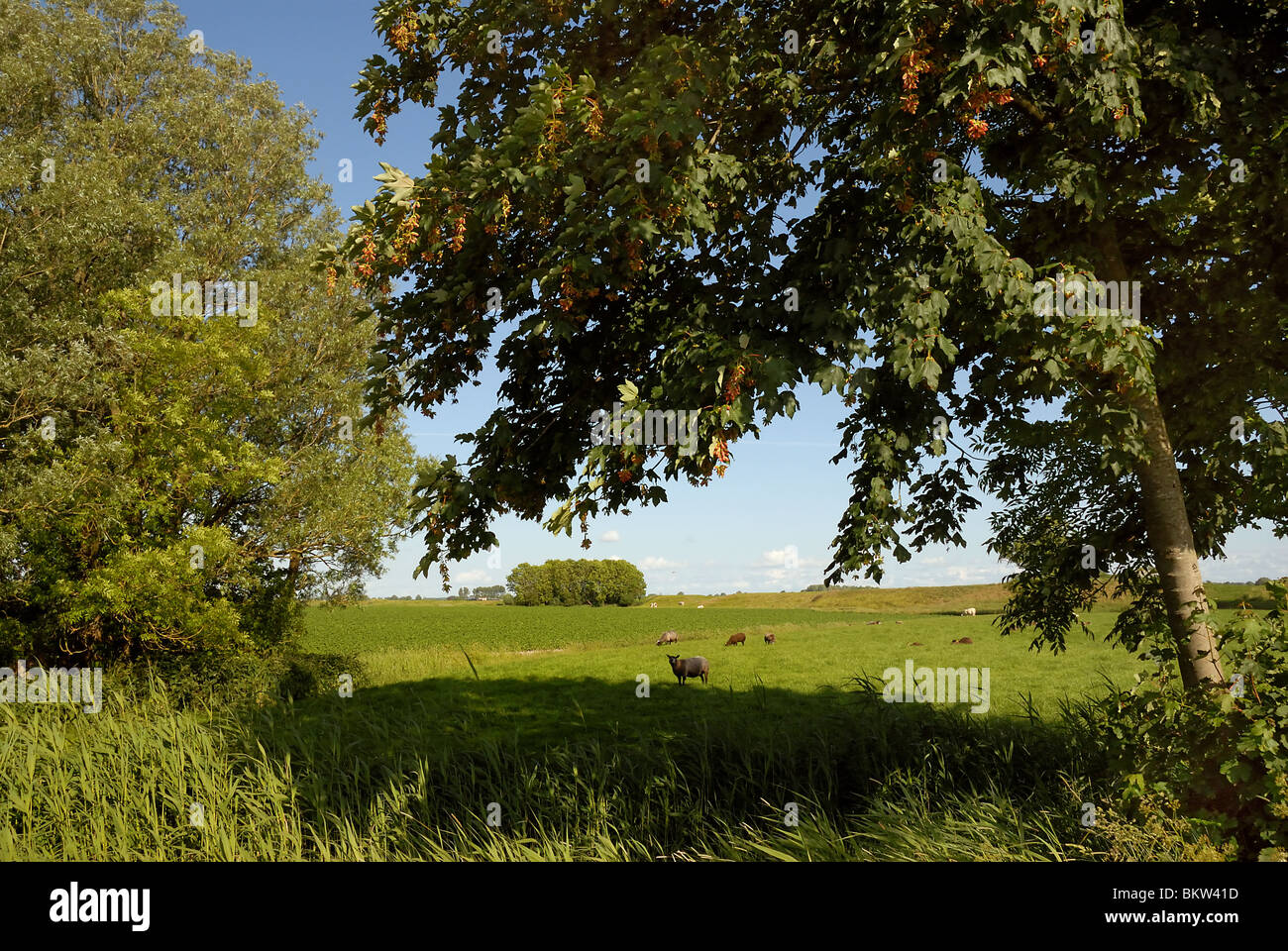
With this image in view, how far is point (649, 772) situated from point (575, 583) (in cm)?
9090

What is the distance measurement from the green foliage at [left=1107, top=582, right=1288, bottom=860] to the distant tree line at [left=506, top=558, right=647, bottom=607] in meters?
93.0

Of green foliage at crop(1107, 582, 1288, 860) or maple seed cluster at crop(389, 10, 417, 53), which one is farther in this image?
maple seed cluster at crop(389, 10, 417, 53)

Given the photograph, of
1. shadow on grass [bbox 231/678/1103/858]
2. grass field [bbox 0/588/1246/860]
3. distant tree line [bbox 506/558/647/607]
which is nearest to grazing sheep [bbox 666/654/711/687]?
grass field [bbox 0/588/1246/860]

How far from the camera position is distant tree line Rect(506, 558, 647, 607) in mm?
98875

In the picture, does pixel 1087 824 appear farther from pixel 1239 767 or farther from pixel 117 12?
pixel 117 12

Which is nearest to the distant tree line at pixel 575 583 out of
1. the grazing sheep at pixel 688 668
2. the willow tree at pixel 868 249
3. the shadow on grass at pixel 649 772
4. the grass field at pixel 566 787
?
the grazing sheep at pixel 688 668

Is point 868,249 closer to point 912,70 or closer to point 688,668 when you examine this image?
point 912,70

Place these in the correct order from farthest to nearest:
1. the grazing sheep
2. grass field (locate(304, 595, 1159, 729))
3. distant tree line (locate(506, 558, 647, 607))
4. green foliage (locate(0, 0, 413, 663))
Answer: distant tree line (locate(506, 558, 647, 607)), the grazing sheep, grass field (locate(304, 595, 1159, 729)), green foliage (locate(0, 0, 413, 663))

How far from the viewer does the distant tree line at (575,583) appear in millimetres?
98875

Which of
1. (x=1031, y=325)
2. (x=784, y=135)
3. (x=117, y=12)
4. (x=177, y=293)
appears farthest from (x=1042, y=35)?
(x=117, y=12)

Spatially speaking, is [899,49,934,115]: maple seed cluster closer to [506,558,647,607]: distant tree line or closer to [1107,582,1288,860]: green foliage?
[1107,582,1288,860]: green foliage

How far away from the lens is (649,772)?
10055 millimetres

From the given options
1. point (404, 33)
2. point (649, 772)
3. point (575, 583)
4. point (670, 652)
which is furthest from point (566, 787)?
point (575, 583)
